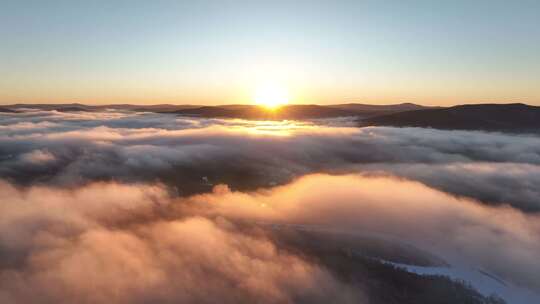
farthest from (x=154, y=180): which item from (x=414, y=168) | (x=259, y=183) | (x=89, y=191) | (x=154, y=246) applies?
(x=414, y=168)

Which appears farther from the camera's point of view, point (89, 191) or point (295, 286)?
point (89, 191)

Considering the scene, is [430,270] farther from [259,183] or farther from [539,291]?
[259,183]

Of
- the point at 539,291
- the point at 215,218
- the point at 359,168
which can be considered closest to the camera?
the point at 539,291

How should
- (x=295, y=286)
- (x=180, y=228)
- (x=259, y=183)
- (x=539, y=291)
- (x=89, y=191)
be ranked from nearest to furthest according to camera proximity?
1. (x=539, y=291)
2. (x=295, y=286)
3. (x=180, y=228)
4. (x=89, y=191)
5. (x=259, y=183)

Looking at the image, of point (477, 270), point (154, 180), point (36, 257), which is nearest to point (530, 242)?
point (477, 270)

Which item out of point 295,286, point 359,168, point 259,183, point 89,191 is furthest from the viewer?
point 359,168

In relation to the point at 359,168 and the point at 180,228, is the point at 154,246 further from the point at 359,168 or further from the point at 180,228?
the point at 359,168

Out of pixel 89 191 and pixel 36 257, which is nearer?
pixel 36 257

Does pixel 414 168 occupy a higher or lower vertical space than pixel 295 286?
higher

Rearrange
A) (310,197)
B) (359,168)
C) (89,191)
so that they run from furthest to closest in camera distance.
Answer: (359,168) < (89,191) < (310,197)
